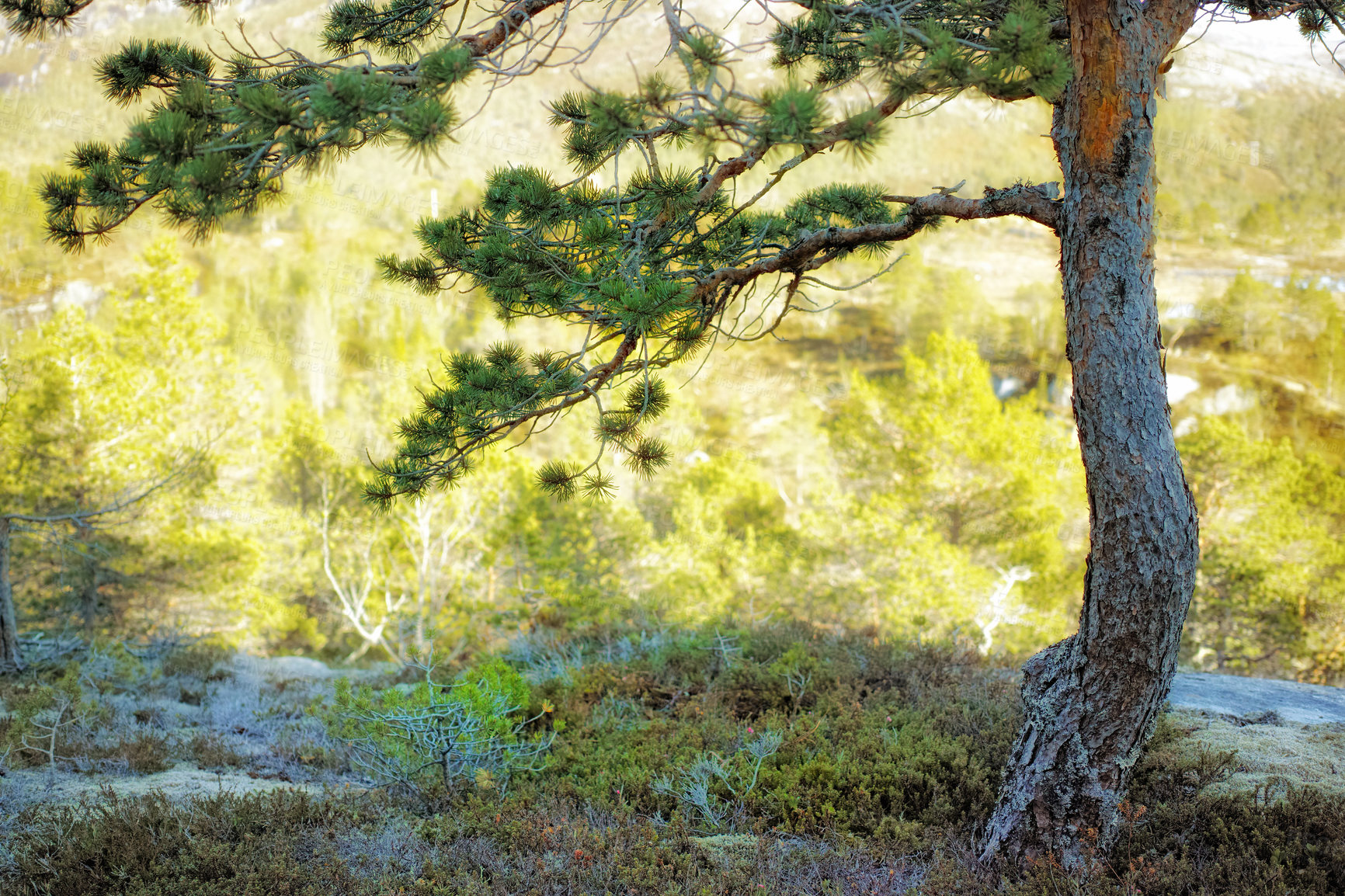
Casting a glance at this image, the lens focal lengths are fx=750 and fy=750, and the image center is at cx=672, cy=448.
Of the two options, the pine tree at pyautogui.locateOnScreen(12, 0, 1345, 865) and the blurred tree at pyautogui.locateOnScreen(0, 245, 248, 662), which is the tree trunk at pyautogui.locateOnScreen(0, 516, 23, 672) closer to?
the blurred tree at pyautogui.locateOnScreen(0, 245, 248, 662)

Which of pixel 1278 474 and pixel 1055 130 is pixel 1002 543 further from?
pixel 1055 130

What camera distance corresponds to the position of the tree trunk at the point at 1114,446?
9.10 feet

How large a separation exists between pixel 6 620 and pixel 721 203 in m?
8.04

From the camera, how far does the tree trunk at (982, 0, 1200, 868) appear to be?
2.77 m

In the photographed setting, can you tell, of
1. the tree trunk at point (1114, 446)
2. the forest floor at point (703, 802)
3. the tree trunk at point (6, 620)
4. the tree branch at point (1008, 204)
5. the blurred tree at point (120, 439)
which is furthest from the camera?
the blurred tree at point (120, 439)

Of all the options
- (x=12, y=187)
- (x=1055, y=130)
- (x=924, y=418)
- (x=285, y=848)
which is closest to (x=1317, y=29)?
(x=1055, y=130)

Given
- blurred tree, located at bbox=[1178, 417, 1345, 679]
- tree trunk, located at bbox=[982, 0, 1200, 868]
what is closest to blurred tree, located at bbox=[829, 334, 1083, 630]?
blurred tree, located at bbox=[1178, 417, 1345, 679]

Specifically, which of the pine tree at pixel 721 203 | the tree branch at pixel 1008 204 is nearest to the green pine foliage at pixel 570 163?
the pine tree at pixel 721 203

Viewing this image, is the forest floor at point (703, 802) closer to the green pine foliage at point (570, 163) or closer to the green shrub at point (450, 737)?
the green shrub at point (450, 737)

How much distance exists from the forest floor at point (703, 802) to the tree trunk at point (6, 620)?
9.31ft

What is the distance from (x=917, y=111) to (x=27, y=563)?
14839mm

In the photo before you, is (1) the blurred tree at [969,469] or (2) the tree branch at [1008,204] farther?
(1) the blurred tree at [969,469]

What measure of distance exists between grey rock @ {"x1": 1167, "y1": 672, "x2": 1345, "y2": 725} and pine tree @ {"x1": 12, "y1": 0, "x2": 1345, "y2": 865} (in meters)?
2.42

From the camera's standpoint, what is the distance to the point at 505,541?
46.9 feet
